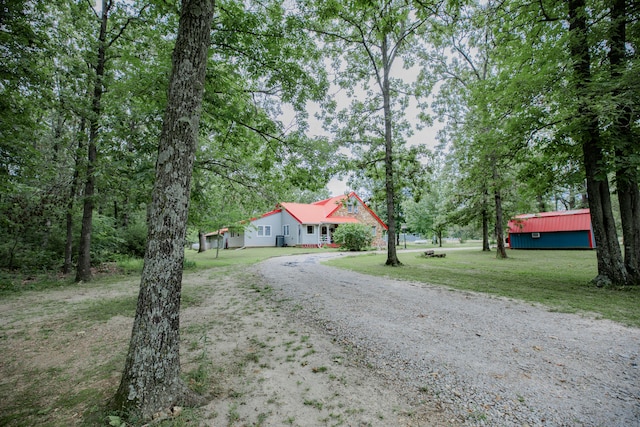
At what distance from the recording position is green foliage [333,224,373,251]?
23.0 m

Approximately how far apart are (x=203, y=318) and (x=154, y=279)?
3123mm

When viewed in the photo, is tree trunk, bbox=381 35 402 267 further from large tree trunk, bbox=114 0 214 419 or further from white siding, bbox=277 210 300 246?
white siding, bbox=277 210 300 246

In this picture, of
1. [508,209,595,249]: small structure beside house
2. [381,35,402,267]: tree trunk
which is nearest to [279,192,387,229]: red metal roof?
[508,209,595,249]: small structure beside house

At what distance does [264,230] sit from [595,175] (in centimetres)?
2728

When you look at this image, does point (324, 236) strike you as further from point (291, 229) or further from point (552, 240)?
point (552, 240)

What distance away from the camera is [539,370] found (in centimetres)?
291

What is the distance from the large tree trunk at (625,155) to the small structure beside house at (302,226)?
2085 cm

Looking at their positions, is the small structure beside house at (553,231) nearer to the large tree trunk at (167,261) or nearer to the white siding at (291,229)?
the white siding at (291,229)

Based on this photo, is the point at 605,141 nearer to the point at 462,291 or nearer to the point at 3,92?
the point at 462,291

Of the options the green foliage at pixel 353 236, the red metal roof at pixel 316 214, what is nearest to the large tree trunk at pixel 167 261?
the green foliage at pixel 353 236

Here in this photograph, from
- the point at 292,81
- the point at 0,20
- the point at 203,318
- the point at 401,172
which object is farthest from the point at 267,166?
the point at 401,172

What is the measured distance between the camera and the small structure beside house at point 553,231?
20.4 m

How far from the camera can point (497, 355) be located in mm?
3281

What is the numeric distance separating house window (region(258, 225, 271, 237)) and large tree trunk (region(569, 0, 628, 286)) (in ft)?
87.6
